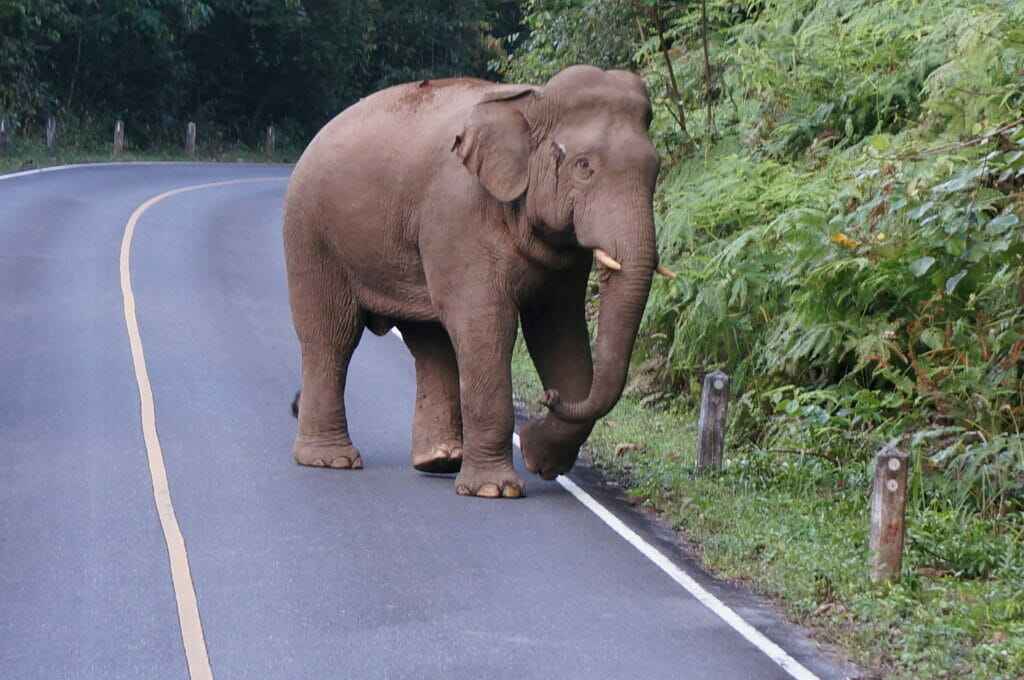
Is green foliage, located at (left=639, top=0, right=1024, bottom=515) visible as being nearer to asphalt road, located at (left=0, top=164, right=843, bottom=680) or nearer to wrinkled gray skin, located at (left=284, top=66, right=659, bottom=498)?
wrinkled gray skin, located at (left=284, top=66, right=659, bottom=498)

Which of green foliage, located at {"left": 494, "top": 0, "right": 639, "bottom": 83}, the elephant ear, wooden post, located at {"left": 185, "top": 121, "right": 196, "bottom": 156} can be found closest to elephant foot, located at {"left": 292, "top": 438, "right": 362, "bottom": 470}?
the elephant ear

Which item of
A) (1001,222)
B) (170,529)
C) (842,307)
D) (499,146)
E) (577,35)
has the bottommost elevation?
(170,529)

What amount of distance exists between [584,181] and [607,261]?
2.13 feet

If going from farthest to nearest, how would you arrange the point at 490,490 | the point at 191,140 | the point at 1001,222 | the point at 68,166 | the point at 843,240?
the point at 191,140, the point at 68,166, the point at 843,240, the point at 490,490, the point at 1001,222

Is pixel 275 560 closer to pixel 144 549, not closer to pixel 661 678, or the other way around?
pixel 144 549

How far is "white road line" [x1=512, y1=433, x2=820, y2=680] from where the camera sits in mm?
7555

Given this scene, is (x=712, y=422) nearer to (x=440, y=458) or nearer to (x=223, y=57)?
(x=440, y=458)

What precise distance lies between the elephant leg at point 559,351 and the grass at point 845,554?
0.74 metres

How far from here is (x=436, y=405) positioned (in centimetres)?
1162

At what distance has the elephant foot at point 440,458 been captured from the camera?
11.5 metres

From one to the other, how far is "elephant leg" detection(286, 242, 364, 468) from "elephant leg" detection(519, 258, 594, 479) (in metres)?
1.52

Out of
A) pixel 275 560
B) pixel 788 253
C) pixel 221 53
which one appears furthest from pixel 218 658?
pixel 221 53

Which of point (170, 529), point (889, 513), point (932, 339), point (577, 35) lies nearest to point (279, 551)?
point (170, 529)

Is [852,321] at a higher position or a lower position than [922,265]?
lower
